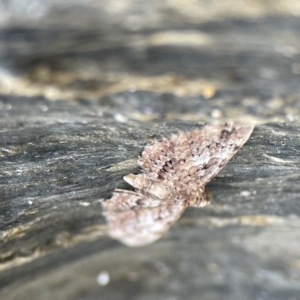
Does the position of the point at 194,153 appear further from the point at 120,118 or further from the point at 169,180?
the point at 120,118

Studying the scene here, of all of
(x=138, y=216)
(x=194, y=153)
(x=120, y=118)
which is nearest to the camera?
(x=120, y=118)

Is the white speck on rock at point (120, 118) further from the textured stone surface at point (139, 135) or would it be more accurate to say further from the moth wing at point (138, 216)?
the moth wing at point (138, 216)

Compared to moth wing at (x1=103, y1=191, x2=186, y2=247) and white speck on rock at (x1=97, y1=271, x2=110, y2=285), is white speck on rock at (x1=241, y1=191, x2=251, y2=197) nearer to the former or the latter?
moth wing at (x1=103, y1=191, x2=186, y2=247)

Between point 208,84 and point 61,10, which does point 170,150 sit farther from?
point 61,10

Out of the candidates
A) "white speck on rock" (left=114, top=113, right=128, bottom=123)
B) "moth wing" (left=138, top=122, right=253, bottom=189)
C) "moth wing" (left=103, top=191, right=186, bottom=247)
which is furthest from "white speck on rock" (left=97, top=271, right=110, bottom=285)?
"white speck on rock" (left=114, top=113, right=128, bottom=123)

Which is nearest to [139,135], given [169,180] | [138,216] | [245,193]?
[169,180]

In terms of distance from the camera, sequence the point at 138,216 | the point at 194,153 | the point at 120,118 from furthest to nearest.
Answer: the point at 138,216 → the point at 194,153 → the point at 120,118
